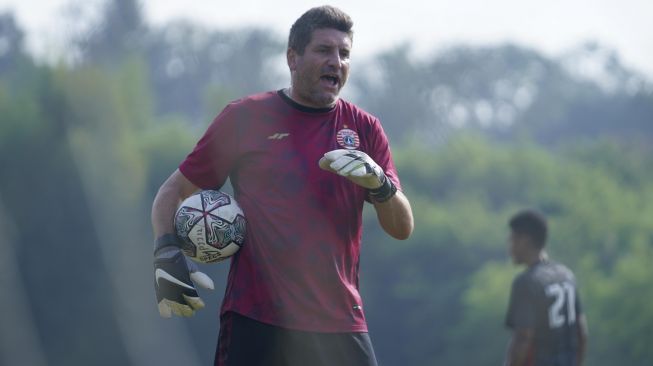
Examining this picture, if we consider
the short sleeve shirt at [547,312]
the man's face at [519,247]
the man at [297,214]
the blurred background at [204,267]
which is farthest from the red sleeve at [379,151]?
the blurred background at [204,267]

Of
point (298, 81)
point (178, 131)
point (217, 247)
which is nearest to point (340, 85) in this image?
point (298, 81)

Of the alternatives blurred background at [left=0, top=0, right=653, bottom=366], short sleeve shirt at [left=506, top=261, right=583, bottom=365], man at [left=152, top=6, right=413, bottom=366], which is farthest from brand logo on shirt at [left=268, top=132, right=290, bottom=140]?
blurred background at [left=0, top=0, right=653, bottom=366]

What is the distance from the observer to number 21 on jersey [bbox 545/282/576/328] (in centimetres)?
867

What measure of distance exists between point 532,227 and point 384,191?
431cm

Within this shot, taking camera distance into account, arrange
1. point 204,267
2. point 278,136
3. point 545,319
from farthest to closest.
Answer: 1. point 204,267
2. point 545,319
3. point 278,136

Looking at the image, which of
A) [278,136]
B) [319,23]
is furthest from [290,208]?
[319,23]

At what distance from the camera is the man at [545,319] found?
8.59m

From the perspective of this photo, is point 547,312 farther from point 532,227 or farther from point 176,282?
point 176,282

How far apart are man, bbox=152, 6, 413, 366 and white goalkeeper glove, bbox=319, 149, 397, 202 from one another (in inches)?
0.5

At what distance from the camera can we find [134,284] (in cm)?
4081

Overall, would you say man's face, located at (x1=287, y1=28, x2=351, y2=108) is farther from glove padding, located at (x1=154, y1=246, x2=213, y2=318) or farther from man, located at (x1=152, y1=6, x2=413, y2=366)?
glove padding, located at (x1=154, y1=246, x2=213, y2=318)

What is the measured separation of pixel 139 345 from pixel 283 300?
3514cm

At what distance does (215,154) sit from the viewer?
5.30 metres

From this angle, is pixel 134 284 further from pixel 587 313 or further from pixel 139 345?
pixel 587 313
